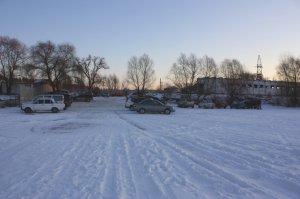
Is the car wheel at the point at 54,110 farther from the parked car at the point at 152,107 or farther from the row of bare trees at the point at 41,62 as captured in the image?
the row of bare trees at the point at 41,62

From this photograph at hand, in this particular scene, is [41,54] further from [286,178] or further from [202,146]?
[286,178]

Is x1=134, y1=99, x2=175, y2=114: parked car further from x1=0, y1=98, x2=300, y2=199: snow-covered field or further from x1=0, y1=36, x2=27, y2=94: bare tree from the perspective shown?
x1=0, y1=36, x2=27, y2=94: bare tree

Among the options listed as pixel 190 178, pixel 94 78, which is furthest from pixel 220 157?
pixel 94 78

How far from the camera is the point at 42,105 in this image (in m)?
36.8

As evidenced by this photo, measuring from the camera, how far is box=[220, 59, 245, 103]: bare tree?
3057 inches

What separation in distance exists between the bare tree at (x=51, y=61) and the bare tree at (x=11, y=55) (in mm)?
10539

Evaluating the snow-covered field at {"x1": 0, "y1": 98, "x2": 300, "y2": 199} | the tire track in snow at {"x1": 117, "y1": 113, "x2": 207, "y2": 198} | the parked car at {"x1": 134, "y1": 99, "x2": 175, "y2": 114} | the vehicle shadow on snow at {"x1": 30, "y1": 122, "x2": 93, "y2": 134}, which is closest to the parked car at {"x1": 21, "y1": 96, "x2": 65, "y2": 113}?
the parked car at {"x1": 134, "y1": 99, "x2": 175, "y2": 114}

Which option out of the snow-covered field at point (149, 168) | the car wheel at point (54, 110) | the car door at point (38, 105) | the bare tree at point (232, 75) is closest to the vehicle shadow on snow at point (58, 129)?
the snow-covered field at point (149, 168)

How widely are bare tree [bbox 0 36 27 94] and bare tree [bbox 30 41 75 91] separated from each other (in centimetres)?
1054

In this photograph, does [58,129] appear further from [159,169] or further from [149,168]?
[159,169]

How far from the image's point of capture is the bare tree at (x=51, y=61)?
67.1 metres

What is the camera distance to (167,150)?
13211 mm

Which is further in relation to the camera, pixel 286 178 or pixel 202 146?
pixel 202 146

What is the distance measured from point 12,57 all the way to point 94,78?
26993 millimetres
